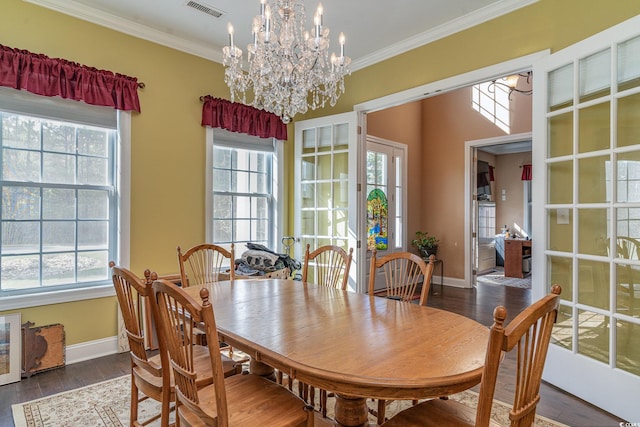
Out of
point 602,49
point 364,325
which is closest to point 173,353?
point 364,325

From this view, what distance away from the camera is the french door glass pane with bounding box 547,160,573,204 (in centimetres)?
255

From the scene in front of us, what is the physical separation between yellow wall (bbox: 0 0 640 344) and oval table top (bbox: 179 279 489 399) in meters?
1.69

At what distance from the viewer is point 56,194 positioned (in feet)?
9.82

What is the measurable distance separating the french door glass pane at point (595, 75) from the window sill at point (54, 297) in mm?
4144

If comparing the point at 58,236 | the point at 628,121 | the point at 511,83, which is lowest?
the point at 58,236

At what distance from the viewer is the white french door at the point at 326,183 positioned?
157 inches

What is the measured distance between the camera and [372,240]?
19.2ft

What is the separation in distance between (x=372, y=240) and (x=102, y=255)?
3897 mm

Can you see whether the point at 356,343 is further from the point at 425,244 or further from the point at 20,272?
the point at 425,244

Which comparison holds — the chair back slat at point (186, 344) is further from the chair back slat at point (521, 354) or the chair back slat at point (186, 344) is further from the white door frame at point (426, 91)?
the white door frame at point (426, 91)

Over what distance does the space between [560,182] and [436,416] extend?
6.92 ft

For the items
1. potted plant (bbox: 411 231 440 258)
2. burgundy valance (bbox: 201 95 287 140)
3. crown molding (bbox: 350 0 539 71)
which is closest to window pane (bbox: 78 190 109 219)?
burgundy valance (bbox: 201 95 287 140)

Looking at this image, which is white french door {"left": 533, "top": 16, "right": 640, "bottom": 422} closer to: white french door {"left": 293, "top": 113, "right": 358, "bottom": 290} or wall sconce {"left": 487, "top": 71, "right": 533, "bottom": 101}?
white french door {"left": 293, "top": 113, "right": 358, "bottom": 290}

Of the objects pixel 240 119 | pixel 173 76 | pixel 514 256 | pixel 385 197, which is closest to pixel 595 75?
pixel 240 119
